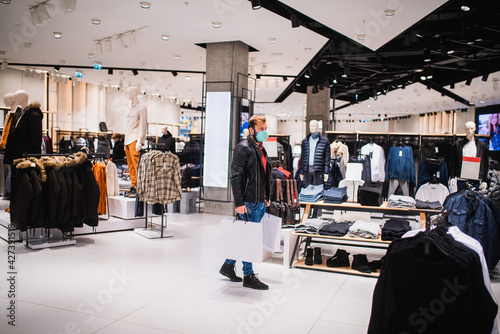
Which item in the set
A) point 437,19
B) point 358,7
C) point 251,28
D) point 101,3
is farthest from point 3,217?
point 437,19

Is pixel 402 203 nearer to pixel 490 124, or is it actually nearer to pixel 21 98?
pixel 21 98

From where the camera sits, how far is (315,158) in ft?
23.2

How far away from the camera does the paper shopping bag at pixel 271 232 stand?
4.15m

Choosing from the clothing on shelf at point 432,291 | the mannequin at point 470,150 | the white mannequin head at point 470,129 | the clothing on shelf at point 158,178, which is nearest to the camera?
the clothing on shelf at point 432,291

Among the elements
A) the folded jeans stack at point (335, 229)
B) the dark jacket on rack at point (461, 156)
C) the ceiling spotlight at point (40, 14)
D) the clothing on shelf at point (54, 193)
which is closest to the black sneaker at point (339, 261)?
the folded jeans stack at point (335, 229)

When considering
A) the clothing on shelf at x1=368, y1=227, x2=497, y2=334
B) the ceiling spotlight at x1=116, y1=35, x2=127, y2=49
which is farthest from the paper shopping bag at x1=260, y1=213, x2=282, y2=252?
the ceiling spotlight at x1=116, y1=35, x2=127, y2=49

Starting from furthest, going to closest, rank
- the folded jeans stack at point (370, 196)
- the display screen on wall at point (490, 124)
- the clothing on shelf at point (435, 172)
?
1. the display screen on wall at point (490, 124)
2. the clothing on shelf at point (435, 172)
3. the folded jeans stack at point (370, 196)

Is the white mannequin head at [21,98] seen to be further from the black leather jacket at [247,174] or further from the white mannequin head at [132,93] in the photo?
the black leather jacket at [247,174]

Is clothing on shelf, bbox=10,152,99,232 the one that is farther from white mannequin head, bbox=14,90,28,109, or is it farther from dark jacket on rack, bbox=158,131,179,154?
dark jacket on rack, bbox=158,131,179,154

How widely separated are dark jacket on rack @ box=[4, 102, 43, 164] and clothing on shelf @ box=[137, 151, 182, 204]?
1517 mm

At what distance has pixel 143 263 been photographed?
4.86 meters

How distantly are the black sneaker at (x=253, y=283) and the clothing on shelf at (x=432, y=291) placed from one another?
2027mm

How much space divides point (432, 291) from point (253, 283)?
7.54 ft

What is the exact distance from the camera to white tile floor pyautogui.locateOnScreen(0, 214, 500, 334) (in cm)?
312
